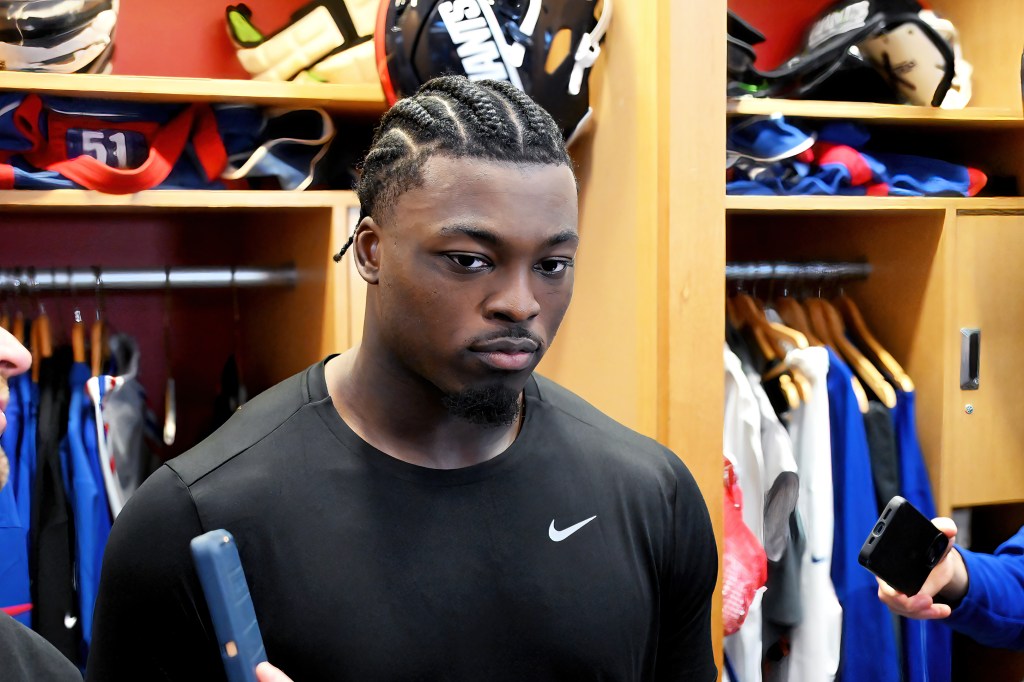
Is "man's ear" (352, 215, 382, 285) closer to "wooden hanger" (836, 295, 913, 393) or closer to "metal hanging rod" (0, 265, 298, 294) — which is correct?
"metal hanging rod" (0, 265, 298, 294)

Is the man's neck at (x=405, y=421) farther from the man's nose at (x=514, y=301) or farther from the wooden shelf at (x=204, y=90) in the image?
the wooden shelf at (x=204, y=90)

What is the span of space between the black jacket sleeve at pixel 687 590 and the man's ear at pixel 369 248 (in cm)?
35

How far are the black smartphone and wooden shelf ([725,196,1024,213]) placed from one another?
548 millimetres

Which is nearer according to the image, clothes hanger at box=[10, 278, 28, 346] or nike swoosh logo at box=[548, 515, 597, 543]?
nike swoosh logo at box=[548, 515, 597, 543]

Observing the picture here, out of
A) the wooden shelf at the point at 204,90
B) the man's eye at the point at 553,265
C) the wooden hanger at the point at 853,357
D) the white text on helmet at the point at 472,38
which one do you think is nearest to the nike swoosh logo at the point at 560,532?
the man's eye at the point at 553,265

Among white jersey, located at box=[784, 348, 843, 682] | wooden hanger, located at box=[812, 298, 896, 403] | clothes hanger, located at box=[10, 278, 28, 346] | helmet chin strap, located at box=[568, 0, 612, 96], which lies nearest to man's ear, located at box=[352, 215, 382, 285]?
helmet chin strap, located at box=[568, 0, 612, 96]

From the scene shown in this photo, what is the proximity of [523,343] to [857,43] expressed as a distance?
4.31ft

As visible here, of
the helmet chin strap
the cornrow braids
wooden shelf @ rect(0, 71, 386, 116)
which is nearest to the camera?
the cornrow braids

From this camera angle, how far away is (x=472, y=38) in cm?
144

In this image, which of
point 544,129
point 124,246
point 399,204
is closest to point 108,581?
point 399,204

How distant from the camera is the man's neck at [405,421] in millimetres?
823

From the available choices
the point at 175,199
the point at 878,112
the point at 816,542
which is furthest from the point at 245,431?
the point at 878,112

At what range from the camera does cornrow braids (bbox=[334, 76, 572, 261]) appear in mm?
781

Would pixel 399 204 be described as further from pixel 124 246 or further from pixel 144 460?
pixel 124 246
